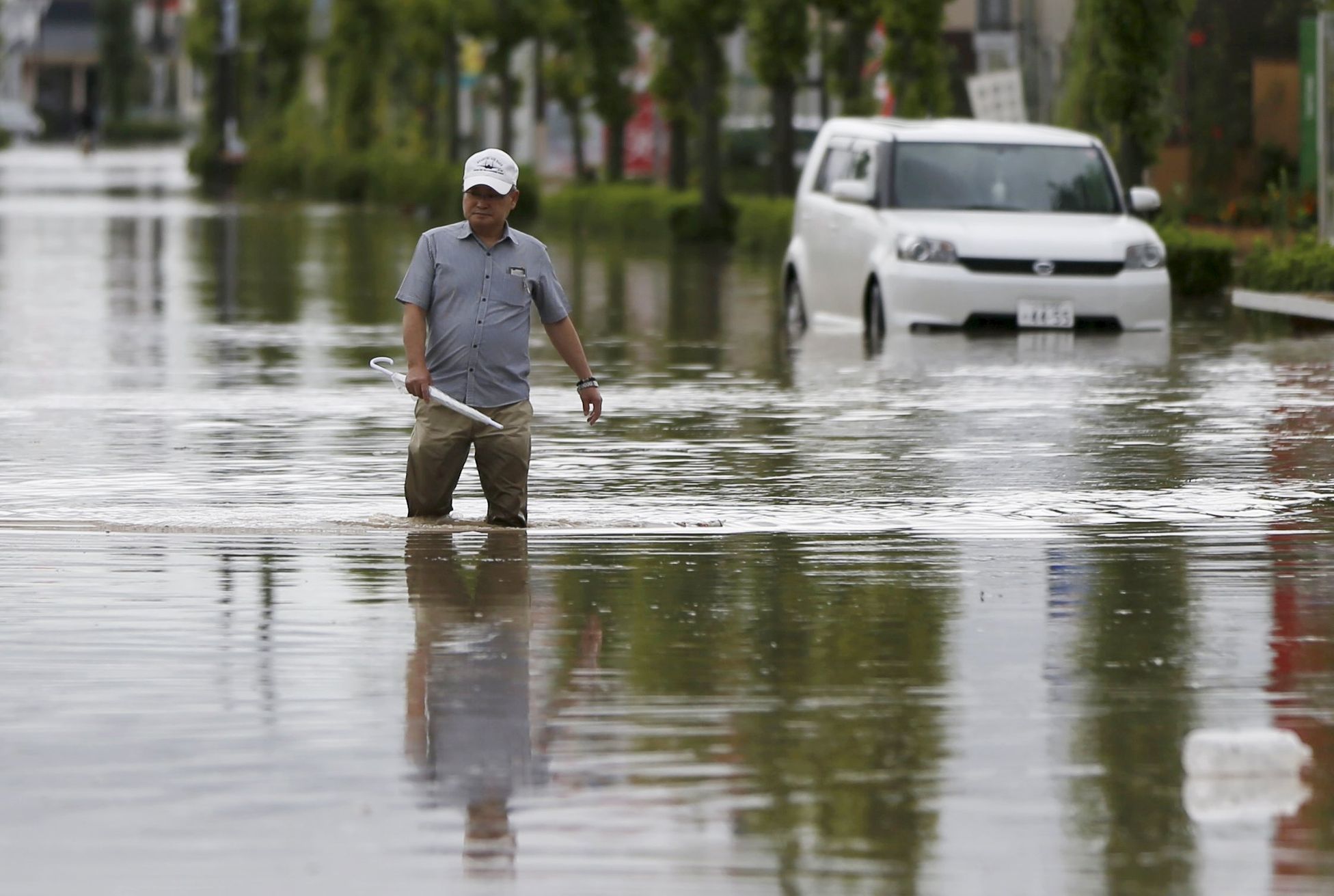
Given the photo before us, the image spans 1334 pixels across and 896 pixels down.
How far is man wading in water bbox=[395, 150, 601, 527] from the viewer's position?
1149 cm

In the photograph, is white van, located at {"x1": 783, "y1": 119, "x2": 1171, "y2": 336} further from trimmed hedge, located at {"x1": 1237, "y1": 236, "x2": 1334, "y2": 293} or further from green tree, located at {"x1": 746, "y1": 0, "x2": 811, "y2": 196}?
green tree, located at {"x1": 746, "y1": 0, "x2": 811, "y2": 196}

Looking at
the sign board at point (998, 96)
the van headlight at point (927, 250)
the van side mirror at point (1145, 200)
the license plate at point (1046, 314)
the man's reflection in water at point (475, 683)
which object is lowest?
the man's reflection in water at point (475, 683)

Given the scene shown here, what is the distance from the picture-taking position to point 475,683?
27.8ft

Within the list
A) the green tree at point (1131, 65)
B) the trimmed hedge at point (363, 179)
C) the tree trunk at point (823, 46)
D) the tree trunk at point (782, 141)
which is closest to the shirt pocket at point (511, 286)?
the green tree at point (1131, 65)

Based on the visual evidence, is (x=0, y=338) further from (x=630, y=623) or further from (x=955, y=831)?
(x=955, y=831)

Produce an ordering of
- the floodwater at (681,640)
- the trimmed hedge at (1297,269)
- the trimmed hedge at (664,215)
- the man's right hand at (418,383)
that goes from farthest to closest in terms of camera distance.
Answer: the trimmed hedge at (664,215) < the trimmed hedge at (1297,269) < the man's right hand at (418,383) < the floodwater at (681,640)

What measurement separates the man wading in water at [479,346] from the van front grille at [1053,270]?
10.7 metres

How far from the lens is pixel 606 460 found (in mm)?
14297

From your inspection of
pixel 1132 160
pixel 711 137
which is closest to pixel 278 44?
pixel 711 137

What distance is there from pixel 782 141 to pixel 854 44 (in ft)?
6.50

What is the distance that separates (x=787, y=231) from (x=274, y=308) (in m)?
13.9

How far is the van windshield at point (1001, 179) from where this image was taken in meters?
23.0

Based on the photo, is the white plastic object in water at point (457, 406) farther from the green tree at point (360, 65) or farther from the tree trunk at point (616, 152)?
the green tree at point (360, 65)

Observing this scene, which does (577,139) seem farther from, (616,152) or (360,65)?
(360,65)
